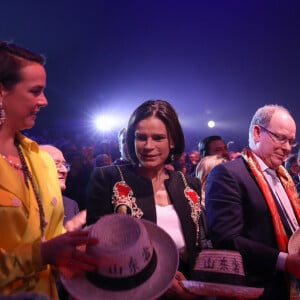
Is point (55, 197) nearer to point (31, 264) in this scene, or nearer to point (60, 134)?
point (31, 264)

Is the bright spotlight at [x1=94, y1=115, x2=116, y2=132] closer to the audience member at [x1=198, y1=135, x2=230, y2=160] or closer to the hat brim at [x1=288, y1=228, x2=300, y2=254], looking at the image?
the audience member at [x1=198, y1=135, x2=230, y2=160]

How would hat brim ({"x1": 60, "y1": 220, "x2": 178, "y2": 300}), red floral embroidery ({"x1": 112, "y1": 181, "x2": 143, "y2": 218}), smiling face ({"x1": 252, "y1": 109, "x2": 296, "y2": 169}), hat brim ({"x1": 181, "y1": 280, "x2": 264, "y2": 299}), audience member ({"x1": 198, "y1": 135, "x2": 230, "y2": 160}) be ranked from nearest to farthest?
hat brim ({"x1": 60, "y1": 220, "x2": 178, "y2": 300}), hat brim ({"x1": 181, "y1": 280, "x2": 264, "y2": 299}), red floral embroidery ({"x1": 112, "y1": 181, "x2": 143, "y2": 218}), smiling face ({"x1": 252, "y1": 109, "x2": 296, "y2": 169}), audience member ({"x1": 198, "y1": 135, "x2": 230, "y2": 160})

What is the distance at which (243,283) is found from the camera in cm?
169

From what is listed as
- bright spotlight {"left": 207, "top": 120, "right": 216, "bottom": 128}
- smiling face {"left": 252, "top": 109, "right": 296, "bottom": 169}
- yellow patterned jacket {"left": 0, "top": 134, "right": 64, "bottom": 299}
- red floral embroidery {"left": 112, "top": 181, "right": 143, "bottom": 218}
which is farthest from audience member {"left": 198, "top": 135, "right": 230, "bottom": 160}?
bright spotlight {"left": 207, "top": 120, "right": 216, "bottom": 128}

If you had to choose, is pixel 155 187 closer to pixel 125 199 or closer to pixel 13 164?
pixel 125 199

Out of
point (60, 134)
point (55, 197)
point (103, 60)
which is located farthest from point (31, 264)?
point (103, 60)

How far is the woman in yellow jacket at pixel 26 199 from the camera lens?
4.69 feet

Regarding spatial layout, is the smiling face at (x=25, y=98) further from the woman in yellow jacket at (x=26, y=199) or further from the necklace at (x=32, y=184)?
the necklace at (x=32, y=184)

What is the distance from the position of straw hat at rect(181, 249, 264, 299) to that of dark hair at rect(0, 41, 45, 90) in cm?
106

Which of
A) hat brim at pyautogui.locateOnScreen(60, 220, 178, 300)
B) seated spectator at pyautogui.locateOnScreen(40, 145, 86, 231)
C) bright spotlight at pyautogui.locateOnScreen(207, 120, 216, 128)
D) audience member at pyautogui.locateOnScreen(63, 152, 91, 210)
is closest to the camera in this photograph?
hat brim at pyautogui.locateOnScreen(60, 220, 178, 300)

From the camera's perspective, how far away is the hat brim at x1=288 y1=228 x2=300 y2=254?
7.68 ft

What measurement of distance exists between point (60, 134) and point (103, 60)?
28.8 feet

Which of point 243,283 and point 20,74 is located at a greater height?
point 20,74

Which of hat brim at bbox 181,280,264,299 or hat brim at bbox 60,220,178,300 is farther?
hat brim at bbox 181,280,264,299
